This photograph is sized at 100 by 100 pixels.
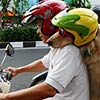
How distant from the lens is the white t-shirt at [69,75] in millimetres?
2016

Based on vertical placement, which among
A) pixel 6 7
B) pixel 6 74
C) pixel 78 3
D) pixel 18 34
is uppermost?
pixel 6 74

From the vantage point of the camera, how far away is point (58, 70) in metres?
2.02

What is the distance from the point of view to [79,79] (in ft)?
7.04

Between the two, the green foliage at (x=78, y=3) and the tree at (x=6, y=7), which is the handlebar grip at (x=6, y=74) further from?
the tree at (x=6, y=7)

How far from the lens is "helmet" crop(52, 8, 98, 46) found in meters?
2.07

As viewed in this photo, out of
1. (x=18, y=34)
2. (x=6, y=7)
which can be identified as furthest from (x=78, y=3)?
(x=6, y=7)

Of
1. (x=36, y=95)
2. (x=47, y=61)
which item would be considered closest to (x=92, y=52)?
(x=36, y=95)

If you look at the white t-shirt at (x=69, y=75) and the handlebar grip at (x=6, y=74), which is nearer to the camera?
the white t-shirt at (x=69, y=75)

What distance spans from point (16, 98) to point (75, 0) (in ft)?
32.1

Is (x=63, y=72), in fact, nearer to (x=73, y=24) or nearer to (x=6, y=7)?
(x=73, y=24)

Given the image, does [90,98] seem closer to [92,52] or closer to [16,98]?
[92,52]

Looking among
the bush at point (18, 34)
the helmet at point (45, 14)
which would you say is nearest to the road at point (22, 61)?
the bush at point (18, 34)

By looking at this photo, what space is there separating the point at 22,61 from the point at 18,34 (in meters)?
2.73

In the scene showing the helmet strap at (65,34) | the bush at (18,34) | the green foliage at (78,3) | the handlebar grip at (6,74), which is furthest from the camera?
the green foliage at (78,3)
